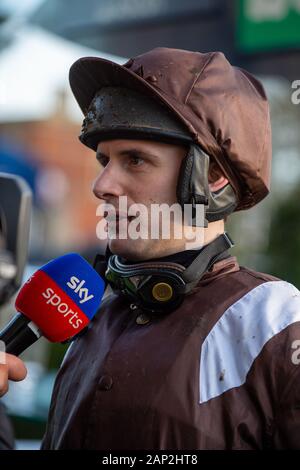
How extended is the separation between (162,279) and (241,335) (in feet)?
0.82

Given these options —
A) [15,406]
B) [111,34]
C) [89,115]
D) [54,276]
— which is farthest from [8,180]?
[15,406]

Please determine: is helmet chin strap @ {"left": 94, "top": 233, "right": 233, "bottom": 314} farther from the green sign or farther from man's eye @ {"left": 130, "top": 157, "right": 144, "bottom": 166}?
the green sign

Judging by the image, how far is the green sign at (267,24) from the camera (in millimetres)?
3898

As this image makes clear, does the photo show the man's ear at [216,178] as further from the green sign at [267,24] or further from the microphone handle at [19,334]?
the green sign at [267,24]

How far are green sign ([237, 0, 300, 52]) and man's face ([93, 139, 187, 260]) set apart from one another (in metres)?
2.37

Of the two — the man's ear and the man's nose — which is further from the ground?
the man's nose

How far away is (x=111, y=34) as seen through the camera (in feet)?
14.6

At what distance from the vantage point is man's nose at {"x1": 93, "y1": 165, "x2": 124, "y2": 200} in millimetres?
1843

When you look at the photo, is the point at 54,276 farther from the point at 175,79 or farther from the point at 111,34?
the point at 111,34

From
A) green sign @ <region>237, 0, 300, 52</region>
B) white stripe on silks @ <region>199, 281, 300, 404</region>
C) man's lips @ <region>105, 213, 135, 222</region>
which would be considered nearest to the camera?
white stripe on silks @ <region>199, 281, 300, 404</region>

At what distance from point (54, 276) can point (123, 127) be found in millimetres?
415

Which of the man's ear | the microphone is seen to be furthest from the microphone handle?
the man's ear

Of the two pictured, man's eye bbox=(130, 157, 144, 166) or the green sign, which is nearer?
man's eye bbox=(130, 157, 144, 166)

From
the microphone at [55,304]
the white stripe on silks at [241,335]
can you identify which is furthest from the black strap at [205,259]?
the microphone at [55,304]
